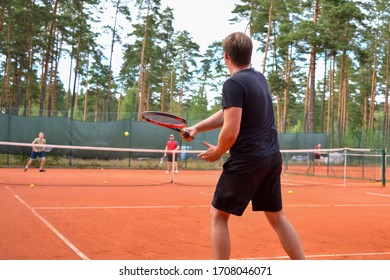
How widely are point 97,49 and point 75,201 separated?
33.4 m

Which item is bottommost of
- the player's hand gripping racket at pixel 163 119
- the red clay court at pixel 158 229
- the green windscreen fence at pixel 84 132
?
the red clay court at pixel 158 229

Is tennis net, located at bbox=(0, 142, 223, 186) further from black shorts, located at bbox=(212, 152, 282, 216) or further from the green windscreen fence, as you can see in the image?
black shorts, located at bbox=(212, 152, 282, 216)

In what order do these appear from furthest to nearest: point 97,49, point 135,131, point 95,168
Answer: point 97,49
point 135,131
point 95,168

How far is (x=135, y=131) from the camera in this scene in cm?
2081

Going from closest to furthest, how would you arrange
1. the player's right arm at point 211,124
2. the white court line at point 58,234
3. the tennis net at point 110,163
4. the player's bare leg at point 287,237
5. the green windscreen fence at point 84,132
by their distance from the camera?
the player's bare leg at point 287,237 < the player's right arm at point 211,124 < the white court line at point 58,234 < the tennis net at point 110,163 < the green windscreen fence at point 84,132

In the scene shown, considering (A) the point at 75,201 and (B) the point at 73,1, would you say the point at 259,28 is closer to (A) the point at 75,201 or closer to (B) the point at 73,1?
(B) the point at 73,1

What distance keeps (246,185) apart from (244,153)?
20 centimetres

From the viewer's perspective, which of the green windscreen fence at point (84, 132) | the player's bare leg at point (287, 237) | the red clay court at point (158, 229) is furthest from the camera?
the green windscreen fence at point (84, 132)

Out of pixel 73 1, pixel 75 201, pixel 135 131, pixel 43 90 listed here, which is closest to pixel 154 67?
pixel 73 1

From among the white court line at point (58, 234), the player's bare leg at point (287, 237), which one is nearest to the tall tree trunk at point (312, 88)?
the white court line at point (58, 234)

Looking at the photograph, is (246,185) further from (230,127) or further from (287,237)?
(287,237)

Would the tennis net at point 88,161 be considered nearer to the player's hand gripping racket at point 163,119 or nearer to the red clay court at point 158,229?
the red clay court at point 158,229

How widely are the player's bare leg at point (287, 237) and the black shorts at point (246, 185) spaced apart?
63 millimetres

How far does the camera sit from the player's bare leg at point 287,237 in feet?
9.97
